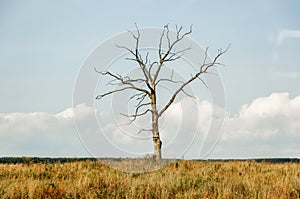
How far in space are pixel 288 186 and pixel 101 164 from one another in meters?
11.0

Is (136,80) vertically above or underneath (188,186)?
above

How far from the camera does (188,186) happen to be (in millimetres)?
14188

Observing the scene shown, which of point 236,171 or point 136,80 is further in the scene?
point 136,80

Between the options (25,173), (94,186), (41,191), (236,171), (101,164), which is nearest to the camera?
(41,191)

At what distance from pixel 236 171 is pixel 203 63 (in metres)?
11.0

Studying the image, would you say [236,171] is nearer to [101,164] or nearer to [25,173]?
[101,164]

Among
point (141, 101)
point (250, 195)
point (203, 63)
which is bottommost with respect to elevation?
point (250, 195)

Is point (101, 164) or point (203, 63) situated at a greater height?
point (203, 63)

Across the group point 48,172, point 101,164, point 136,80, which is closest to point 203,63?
point 136,80

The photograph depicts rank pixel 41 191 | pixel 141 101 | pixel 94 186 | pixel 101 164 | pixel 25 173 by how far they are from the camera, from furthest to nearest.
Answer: pixel 141 101 < pixel 101 164 < pixel 25 173 < pixel 94 186 < pixel 41 191

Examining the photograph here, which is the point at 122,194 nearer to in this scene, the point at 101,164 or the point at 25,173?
the point at 25,173

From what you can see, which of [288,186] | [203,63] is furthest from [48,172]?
[203,63]

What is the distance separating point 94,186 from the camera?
540 inches

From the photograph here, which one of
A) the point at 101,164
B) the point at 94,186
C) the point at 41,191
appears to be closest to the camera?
the point at 41,191
